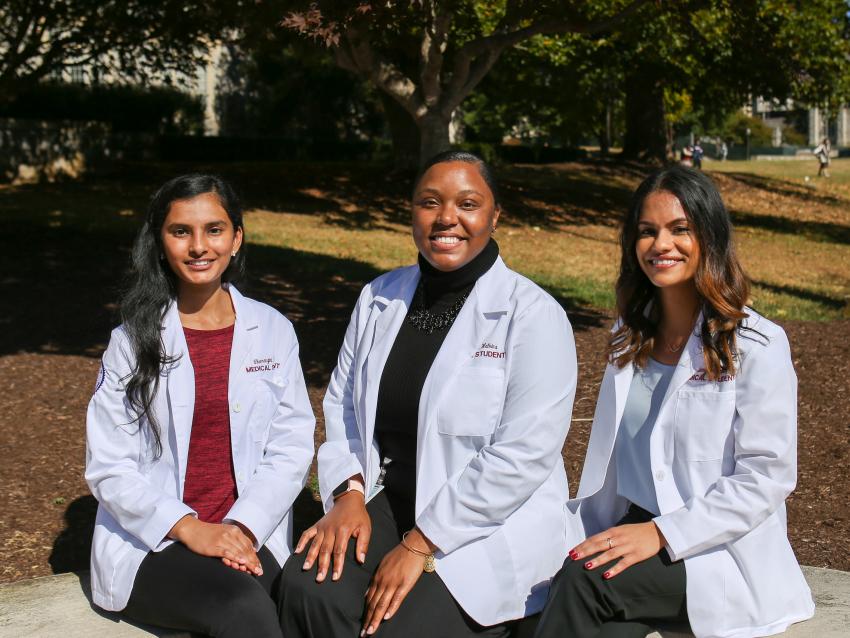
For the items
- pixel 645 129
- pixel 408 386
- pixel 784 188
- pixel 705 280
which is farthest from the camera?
pixel 645 129

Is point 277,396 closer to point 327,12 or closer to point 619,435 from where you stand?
point 619,435

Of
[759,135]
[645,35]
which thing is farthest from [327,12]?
[759,135]

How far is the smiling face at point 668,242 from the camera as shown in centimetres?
326

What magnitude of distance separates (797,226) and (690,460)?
19681 millimetres

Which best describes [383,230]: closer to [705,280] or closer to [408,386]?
[408,386]

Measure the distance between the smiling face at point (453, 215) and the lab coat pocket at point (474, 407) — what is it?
47 centimetres

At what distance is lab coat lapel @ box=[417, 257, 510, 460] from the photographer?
3.32m

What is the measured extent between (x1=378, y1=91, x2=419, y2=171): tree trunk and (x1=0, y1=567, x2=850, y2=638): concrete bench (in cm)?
1872

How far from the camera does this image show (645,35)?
2073cm

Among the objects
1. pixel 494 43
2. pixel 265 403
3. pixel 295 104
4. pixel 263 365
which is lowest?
pixel 265 403

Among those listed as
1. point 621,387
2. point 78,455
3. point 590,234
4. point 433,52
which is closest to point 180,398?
point 621,387

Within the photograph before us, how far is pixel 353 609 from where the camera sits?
10.1 feet

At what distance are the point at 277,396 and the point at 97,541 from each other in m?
0.80

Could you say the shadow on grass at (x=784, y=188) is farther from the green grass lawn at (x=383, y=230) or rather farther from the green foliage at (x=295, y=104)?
the green foliage at (x=295, y=104)
